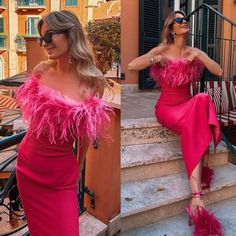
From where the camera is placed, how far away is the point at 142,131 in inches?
25.0

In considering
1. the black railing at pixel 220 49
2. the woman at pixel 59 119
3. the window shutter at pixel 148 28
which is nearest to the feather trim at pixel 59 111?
the woman at pixel 59 119

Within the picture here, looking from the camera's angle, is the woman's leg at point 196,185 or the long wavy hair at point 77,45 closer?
the long wavy hair at point 77,45

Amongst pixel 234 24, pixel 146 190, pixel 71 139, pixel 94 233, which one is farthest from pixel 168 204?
pixel 234 24

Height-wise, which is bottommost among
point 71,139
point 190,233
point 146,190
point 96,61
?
point 190,233

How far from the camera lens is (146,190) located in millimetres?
731

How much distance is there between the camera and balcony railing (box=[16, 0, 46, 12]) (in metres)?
0.58

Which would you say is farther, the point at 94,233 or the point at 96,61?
the point at 94,233

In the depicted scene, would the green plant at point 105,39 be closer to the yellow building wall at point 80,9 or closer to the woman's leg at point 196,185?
the yellow building wall at point 80,9

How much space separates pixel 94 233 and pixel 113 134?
23 cm

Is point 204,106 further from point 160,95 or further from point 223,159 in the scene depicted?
point 223,159

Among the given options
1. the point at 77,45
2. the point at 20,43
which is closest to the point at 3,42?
the point at 20,43

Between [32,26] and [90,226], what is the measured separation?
1.44 ft

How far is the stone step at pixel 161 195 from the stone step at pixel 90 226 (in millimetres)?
53

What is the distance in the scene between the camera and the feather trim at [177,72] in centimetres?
59
